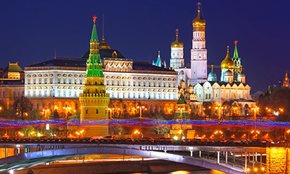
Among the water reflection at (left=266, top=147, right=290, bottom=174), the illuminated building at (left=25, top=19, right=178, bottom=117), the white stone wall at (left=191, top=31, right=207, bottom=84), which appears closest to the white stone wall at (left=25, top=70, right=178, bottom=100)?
the illuminated building at (left=25, top=19, right=178, bottom=117)

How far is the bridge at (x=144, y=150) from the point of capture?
175ft

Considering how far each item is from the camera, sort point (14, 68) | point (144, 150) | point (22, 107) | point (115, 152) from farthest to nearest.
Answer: point (14, 68) < point (22, 107) < point (115, 152) < point (144, 150)

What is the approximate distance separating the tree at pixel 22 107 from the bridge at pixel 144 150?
57.0m

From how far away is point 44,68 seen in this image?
140 meters

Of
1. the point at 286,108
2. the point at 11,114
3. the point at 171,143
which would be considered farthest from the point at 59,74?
the point at 171,143

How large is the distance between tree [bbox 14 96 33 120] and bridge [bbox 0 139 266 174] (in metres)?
57.0

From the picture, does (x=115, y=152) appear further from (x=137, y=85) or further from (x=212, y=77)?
(x=212, y=77)

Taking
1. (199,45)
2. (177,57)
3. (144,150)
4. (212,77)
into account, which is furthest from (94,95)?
(177,57)

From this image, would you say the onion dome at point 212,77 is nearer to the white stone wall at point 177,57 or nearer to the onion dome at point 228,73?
the onion dome at point 228,73

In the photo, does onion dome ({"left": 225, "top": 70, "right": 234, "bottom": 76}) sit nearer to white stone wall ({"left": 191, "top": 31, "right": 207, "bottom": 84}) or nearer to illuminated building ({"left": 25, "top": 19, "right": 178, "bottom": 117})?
white stone wall ({"left": 191, "top": 31, "right": 207, "bottom": 84})

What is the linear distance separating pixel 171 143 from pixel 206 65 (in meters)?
104

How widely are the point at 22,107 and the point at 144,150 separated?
71.2 m

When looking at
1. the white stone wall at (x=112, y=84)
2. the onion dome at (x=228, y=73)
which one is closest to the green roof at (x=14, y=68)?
the white stone wall at (x=112, y=84)

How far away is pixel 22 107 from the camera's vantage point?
4857 inches
